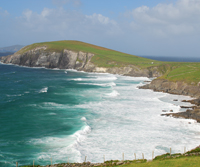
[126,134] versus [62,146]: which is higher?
[126,134]

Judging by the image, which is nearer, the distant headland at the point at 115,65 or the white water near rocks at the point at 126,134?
the white water near rocks at the point at 126,134

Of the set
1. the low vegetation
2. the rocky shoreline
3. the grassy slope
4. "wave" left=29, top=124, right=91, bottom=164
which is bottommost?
"wave" left=29, top=124, right=91, bottom=164

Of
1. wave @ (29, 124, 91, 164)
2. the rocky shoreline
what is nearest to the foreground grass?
wave @ (29, 124, 91, 164)

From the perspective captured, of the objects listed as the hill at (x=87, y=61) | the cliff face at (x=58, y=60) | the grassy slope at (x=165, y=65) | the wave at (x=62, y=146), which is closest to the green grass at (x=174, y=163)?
the wave at (x=62, y=146)

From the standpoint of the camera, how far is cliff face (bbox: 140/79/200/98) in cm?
6850

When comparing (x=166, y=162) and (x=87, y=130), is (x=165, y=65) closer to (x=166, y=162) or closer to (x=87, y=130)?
(x=87, y=130)

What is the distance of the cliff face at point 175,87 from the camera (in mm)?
68500

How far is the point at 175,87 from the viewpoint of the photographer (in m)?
74.9

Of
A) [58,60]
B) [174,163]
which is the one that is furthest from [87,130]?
[58,60]

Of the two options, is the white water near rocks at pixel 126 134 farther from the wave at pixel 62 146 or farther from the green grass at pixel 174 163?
the green grass at pixel 174 163

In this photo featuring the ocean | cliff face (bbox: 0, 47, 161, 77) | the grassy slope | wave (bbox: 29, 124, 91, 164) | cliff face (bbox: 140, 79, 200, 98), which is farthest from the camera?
cliff face (bbox: 0, 47, 161, 77)

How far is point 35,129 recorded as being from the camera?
3728cm

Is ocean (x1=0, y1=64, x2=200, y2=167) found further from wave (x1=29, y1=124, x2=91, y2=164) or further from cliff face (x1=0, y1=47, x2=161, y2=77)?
cliff face (x1=0, y1=47, x2=161, y2=77)

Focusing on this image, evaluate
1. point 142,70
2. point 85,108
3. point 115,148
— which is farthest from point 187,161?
point 142,70
